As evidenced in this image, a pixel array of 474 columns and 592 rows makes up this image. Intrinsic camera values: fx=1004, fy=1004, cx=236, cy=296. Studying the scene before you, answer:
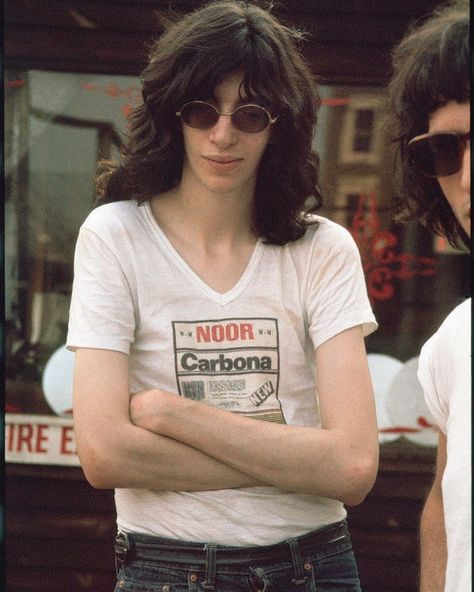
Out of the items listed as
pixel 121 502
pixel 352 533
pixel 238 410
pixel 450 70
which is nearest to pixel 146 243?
pixel 238 410

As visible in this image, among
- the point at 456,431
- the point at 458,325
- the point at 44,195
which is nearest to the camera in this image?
the point at 456,431

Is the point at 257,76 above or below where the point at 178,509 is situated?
above

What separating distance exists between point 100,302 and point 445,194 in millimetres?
868

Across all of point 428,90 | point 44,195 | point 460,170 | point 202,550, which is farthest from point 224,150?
point 44,195

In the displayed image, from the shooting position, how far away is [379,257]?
16.1 feet

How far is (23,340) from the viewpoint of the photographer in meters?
4.96

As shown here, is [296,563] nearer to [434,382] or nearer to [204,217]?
[434,382]

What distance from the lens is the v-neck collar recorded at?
2.37 m

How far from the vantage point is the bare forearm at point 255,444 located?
88.7 inches

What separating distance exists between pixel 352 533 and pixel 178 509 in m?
2.89

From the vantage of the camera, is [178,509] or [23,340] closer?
[178,509]

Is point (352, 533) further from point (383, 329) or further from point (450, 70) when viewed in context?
point (450, 70)

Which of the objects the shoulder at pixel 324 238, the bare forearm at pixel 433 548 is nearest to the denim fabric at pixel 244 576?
the bare forearm at pixel 433 548

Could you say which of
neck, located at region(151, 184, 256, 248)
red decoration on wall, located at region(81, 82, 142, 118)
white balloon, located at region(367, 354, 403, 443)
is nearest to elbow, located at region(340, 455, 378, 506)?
neck, located at region(151, 184, 256, 248)
